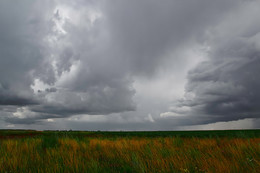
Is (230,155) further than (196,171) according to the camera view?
Yes

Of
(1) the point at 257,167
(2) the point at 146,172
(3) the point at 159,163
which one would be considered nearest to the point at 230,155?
(1) the point at 257,167

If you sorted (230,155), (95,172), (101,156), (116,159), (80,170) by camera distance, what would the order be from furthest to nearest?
(101,156)
(116,159)
(230,155)
(80,170)
(95,172)

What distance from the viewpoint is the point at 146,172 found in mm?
3766

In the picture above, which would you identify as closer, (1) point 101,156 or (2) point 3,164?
(2) point 3,164

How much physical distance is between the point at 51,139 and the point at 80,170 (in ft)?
19.4

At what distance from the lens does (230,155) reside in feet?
16.5

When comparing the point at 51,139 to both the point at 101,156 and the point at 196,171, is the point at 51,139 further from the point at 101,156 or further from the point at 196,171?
the point at 196,171

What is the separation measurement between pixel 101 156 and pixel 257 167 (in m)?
4.57

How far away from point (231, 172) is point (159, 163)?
164 centimetres

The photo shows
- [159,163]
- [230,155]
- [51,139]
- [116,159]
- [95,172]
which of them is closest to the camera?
[95,172]

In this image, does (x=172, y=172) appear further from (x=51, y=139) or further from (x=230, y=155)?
(x=51, y=139)

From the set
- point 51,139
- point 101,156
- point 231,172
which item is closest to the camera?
point 231,172

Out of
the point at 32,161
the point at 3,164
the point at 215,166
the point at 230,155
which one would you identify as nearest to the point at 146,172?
the point at 215,166

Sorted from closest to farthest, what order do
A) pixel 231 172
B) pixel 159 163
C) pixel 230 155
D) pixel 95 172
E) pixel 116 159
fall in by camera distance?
1. pixel 231 172
2. pixel 95 172
3. pixel 159 163
4. pixel 230 155
5. pixel 116 159
